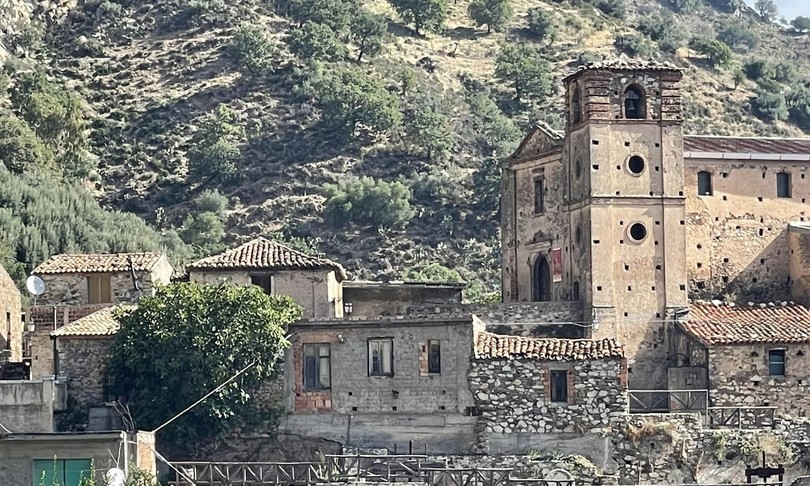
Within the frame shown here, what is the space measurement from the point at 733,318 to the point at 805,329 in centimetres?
246

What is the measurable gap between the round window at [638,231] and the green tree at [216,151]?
1965 inches

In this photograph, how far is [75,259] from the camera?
62.7 metres

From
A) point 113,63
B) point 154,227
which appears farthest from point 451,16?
point 154,227

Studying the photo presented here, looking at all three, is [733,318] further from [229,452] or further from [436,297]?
[229,452]

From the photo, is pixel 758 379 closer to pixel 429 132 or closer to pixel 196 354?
pixel 196 354

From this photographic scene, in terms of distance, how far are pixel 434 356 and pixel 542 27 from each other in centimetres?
7939

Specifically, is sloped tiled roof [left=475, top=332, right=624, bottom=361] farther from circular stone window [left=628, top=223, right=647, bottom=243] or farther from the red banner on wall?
the red banner on wall

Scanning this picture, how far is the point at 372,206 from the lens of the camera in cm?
10350

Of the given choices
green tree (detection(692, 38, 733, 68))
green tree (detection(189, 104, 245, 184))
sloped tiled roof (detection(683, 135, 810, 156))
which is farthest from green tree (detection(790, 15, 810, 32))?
sloped tiled roof (detection(683, 135, 810, 156))

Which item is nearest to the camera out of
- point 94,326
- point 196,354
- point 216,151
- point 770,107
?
point 196,354

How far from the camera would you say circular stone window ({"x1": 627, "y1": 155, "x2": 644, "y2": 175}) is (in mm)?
62125

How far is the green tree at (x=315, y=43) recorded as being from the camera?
397 feet

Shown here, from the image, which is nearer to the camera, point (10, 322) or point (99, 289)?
point (99, 289)

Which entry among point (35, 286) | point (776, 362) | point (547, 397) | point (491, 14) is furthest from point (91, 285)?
Answer: point (491, 14)
